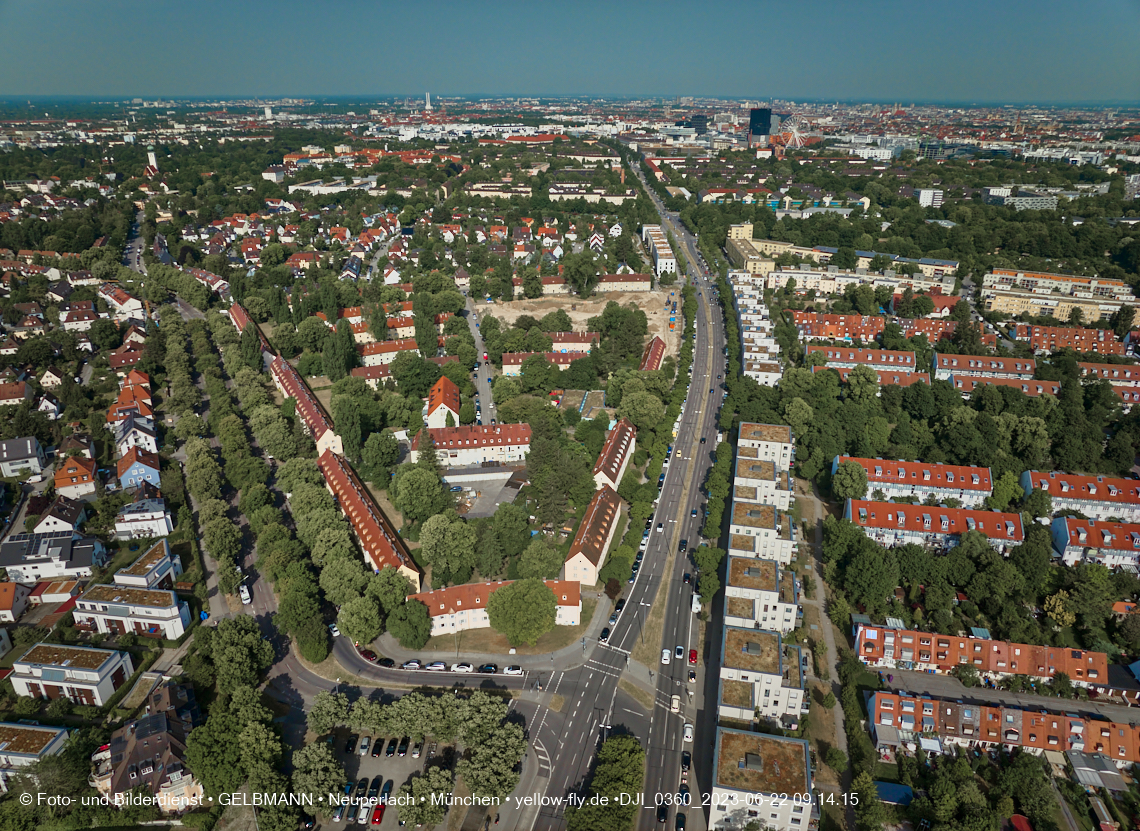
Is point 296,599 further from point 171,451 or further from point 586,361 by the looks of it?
point 586,361

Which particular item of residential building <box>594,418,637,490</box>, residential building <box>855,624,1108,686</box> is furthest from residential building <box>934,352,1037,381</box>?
residential building <box>855,624,1108,686</box>

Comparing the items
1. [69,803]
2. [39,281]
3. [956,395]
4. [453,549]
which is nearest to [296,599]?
[453,549]

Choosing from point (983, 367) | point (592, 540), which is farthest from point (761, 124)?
point (592, 540)

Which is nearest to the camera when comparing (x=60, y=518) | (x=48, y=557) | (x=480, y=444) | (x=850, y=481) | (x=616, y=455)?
(x=48, y=557)

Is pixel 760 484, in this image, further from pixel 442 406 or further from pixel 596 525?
pixel 442 406

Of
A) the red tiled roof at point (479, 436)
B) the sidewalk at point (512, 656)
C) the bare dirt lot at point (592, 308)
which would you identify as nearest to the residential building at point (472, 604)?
the sidewalk at point (512, 656)

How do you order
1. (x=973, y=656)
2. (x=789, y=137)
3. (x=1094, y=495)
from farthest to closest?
(x=789, y=137), (x=1094, y=495), (x=973, y=656)

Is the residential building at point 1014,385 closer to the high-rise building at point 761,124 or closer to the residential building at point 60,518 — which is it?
the residential building at point 60,518
